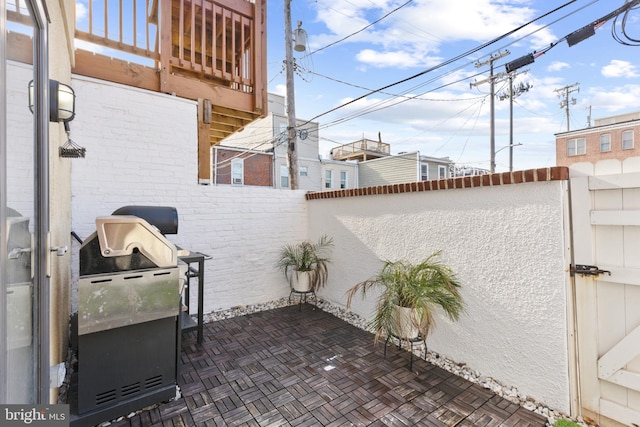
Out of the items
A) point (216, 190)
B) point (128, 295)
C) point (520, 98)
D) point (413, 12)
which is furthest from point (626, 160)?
point (520, 98)

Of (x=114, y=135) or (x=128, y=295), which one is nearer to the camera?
(x=128, y=295)

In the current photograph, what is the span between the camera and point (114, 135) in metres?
3.60

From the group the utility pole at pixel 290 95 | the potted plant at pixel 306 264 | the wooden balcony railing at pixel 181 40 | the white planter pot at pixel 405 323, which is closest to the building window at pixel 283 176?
the utility pole at pixel 290 95

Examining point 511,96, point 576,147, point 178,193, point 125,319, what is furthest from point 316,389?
point 576,147

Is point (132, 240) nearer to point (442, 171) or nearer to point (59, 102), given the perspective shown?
point (59, 102)

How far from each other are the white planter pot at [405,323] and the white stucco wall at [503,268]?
51 centimetres

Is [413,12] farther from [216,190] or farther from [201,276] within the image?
[201,276]

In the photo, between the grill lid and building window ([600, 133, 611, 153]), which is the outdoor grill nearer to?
the grill lid

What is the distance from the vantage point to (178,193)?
4.02m

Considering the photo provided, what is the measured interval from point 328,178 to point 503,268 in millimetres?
14107

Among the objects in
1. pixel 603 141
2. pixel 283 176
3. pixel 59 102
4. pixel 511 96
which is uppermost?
pixel 511 96

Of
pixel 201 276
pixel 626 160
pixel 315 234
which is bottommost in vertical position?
pixel 201 276

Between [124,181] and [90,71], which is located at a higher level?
[90,71]

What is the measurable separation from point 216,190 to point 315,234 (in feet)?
5.85
